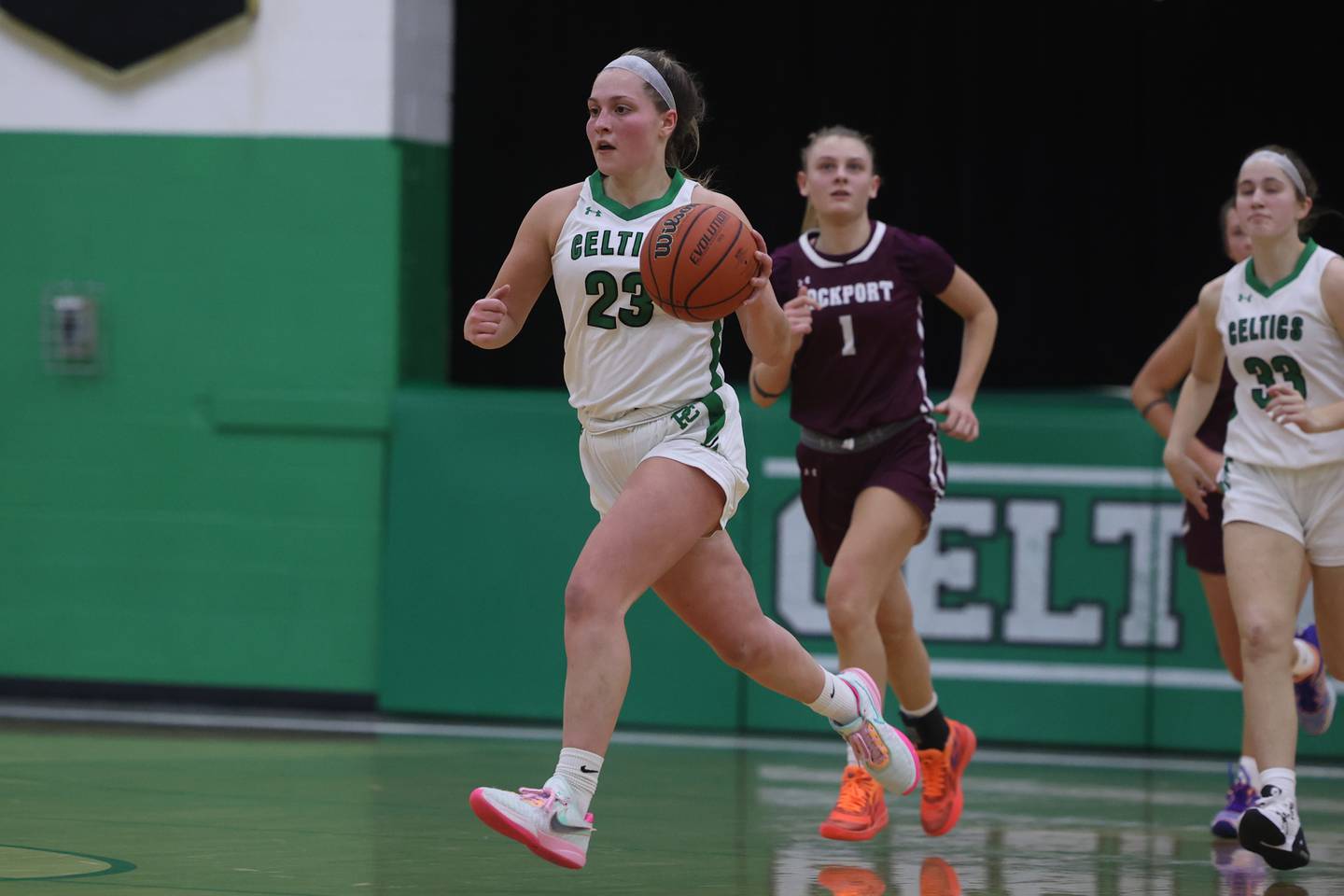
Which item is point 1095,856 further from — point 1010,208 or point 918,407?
point 1010,208

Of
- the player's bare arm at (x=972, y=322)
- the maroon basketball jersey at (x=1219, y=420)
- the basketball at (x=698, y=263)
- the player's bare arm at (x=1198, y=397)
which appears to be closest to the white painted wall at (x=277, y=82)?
the player's bare arm at (x=972, y=322)

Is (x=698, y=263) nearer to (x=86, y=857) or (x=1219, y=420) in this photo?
(x=86, y=857)

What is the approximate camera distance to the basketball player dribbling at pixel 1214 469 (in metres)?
7.35

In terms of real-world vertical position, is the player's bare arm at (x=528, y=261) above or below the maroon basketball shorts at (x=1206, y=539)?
above

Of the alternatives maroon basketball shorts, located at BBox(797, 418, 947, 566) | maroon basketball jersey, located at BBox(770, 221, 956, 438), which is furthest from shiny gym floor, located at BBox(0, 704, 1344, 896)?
maroon basketball jersey, located at BBox(770, 221, 956, 438)

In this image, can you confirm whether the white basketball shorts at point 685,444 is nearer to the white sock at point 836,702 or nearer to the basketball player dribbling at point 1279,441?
the white sock at point 836,702

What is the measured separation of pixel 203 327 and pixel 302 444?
737 millimetres

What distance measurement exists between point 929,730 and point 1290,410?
5.63 ft

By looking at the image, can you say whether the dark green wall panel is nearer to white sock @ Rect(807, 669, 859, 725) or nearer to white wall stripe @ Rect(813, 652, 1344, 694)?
white wall stripe @ Rect(813, 652, 1344, 694)

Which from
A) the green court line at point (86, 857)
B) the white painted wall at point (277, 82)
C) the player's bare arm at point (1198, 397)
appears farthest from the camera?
the white painted wall at point (277, 82)

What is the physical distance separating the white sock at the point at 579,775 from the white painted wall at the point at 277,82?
519 cm

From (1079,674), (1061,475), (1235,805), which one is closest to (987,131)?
(1061,475)

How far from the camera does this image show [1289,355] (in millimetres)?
6277

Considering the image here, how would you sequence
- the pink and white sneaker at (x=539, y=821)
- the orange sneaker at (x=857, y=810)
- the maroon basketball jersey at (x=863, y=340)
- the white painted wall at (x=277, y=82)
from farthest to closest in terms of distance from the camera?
the white painted wall at (x=277, y=82) → the maroon basketball jersey at (x=863, y=340) → the orange sneaker at (x=857, y=810) → the pink and white sneaker at (x=539, y=821)
